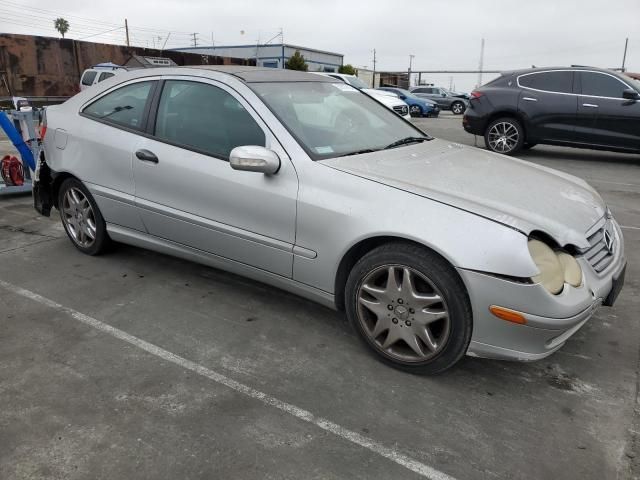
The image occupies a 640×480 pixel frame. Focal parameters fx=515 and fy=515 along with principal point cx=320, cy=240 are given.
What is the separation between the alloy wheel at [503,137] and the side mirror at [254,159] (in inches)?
299

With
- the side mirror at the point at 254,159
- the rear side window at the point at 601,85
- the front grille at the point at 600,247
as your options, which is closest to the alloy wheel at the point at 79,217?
the side mirror at the point at 254,159

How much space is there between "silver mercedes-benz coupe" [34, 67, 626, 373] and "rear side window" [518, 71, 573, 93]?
6234 mm

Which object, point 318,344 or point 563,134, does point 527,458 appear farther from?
point 563,134

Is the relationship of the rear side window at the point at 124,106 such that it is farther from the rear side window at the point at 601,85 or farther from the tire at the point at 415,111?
the tire at the point at 415,111

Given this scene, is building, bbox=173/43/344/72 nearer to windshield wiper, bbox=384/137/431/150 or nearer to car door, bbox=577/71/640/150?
car door, bbox=577/71/640/150

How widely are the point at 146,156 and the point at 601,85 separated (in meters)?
8.01

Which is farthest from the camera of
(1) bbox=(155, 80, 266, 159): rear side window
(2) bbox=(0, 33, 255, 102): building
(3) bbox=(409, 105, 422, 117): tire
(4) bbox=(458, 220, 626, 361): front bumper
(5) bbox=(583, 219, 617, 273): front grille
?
(3) bbox=(409, 105, 422, 117): tire

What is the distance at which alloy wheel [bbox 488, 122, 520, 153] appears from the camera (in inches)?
367

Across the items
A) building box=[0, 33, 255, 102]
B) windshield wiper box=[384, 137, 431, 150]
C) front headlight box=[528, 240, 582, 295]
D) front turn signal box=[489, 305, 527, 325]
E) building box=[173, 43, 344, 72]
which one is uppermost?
building box=[173, 43, 344, 72]

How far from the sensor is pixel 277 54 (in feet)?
149

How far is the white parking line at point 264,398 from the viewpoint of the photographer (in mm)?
2076

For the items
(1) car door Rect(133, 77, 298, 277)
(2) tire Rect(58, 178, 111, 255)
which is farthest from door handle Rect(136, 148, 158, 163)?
(2) tire Rect(58, 178, 111, 255)

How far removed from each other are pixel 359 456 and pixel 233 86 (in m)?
2.26

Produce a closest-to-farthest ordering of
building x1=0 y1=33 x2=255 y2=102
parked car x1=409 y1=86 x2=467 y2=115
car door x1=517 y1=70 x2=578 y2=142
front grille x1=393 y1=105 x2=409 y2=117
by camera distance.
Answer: car door x1=517 y1=70 x2=578 y2=142 < front grille x1=393 y1=105 x2=409 y2=117 < building x1=0 y1=33 x2=255 y2=102 < parked car x1=409 y1=86 x2=467 y2=115
